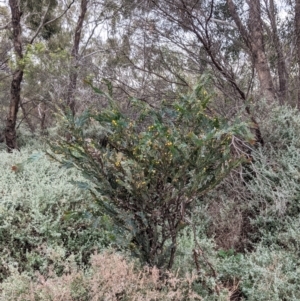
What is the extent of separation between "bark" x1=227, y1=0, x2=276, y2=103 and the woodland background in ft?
0.08

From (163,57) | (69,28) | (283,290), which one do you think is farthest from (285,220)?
(69,28)

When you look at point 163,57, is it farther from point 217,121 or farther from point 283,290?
point 283,290

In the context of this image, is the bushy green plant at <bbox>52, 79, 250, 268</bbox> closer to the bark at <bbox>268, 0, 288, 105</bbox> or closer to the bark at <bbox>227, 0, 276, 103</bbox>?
the bark at <bbox>227, 0, 276, 103</bbox>

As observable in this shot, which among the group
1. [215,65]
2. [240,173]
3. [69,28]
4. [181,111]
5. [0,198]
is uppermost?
[69,28]

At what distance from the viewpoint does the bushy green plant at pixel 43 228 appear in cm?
249

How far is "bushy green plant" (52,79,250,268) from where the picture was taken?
6.39 ft

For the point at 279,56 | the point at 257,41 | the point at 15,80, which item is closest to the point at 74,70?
the point at 15,80

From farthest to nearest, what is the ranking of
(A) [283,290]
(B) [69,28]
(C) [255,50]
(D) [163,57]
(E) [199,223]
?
(B) [69,28], (D) [163,57], (C) [255,50], (E) [199,223], (A) [283,290]

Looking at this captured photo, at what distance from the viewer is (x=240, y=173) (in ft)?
11.9

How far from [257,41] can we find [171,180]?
381cm

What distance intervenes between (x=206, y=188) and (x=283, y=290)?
0.92 m

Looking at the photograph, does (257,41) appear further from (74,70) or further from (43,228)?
(43,228)

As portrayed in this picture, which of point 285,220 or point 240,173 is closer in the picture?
point 285,220

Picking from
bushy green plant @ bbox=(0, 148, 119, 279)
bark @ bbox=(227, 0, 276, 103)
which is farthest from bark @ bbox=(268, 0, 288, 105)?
bushy green plant @ bbox=(0, 148, 119, 279)
